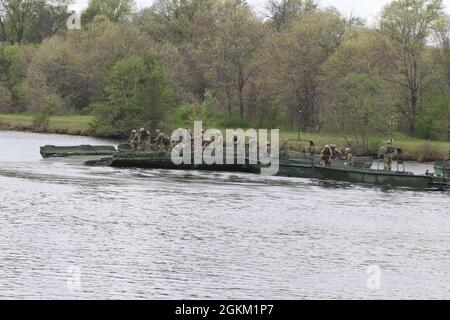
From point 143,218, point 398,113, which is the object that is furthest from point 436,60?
point 143,218

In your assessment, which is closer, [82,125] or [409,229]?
[409,229]

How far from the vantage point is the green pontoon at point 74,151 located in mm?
76062

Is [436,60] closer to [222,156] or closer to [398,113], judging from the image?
[398,113]

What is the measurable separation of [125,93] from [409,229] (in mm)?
72053

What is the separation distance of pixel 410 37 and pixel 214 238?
66425 millimetres

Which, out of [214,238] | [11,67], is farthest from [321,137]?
[11,67]

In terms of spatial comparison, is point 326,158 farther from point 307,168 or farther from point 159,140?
point 159,140

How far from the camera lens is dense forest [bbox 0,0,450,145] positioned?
10475 centimetres

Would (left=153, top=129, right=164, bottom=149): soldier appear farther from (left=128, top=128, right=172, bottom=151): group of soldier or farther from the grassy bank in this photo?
the grassy bank

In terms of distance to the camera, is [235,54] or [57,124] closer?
[235,54]

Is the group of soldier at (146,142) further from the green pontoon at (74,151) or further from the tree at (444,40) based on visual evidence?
the tree at (444,40)

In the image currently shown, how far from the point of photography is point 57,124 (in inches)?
4902

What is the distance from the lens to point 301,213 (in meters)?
52.3

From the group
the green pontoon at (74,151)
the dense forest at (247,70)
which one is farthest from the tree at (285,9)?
the green pontoon at (74,151)
